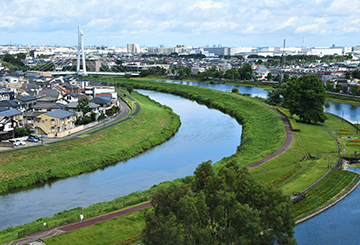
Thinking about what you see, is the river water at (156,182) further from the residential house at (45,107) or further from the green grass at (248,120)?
the residential house at (45,107)

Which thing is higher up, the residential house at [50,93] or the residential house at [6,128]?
the residential house at [50,93]

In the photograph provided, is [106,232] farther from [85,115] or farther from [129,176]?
[85,115]

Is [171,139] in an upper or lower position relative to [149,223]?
lower

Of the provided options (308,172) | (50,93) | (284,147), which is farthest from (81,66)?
(308,172)

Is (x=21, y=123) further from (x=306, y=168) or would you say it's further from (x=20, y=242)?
(x=306, y=168)

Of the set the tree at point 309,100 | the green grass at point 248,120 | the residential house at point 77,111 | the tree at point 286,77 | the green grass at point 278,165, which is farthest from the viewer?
the tree at point 286,77

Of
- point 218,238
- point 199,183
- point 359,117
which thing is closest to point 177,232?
point 218,238

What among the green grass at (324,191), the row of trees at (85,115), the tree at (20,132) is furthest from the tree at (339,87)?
the tree at (20,132)
